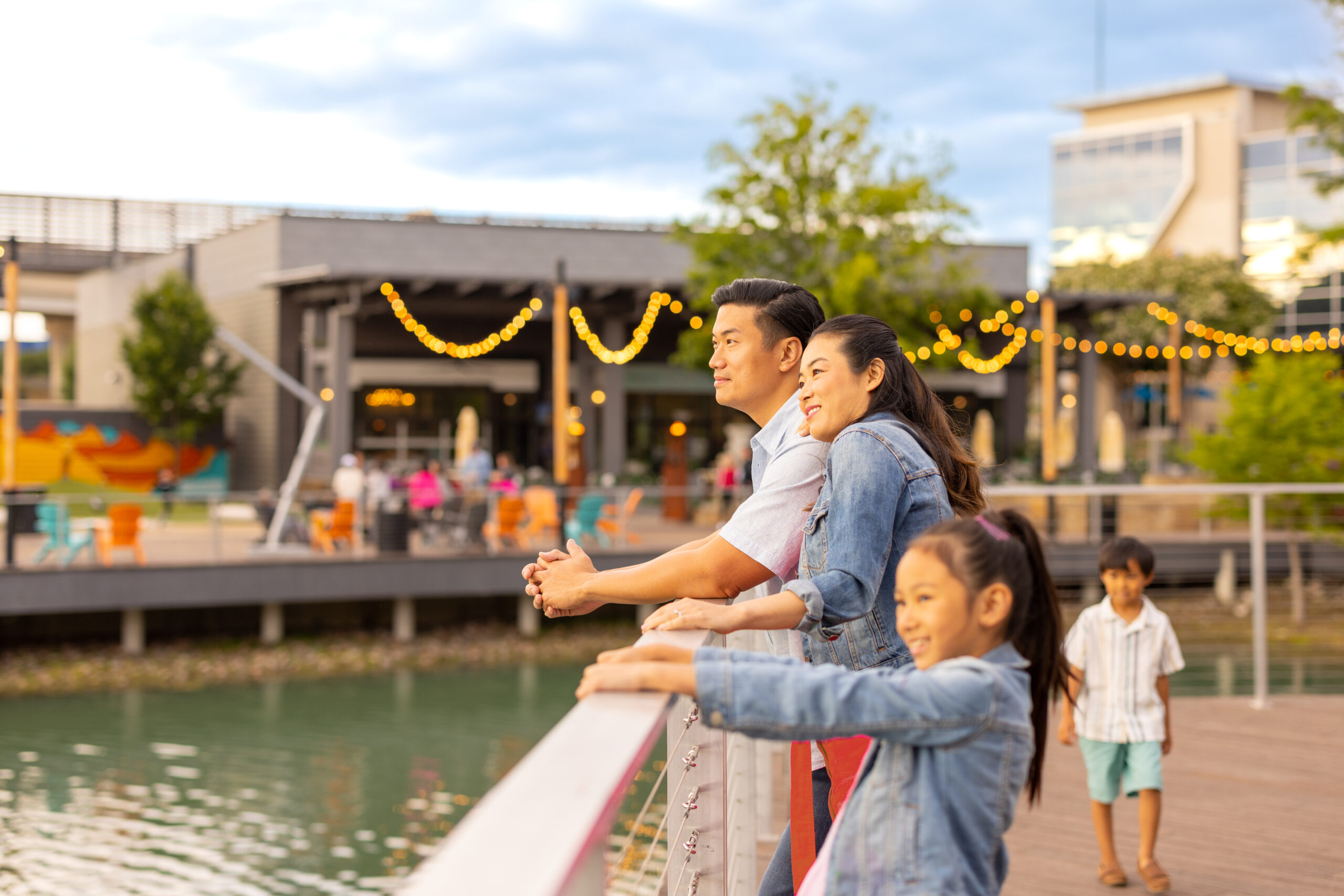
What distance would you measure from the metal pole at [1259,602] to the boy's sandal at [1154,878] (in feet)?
11.3

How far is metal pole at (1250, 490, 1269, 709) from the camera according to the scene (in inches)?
297

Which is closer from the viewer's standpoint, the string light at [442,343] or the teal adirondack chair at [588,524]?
the teal adirondack chair at [588,524]

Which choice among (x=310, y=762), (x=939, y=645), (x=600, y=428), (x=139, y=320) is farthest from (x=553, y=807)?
(x=139, y=320)

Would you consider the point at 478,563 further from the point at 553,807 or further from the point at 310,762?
the point at 553,807

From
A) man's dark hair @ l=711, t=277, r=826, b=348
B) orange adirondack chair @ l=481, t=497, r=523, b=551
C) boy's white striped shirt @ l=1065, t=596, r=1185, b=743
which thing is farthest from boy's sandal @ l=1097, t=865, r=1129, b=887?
A: orange adirondack chair @ l=481, t=497, r=523, b=551

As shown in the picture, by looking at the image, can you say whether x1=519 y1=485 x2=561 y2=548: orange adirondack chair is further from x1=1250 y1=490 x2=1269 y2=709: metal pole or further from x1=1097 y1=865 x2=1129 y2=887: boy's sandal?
x1=1097 y1=865 x2=1129 y2=887: boy's sandal

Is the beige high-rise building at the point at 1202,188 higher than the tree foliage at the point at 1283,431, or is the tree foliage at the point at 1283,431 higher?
the beige high-rise building at the point at 1202,188

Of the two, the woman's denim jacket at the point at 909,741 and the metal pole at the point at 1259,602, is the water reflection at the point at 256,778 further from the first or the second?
the woman's denim jacket at the point at 909,741

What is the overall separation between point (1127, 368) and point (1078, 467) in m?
21.9

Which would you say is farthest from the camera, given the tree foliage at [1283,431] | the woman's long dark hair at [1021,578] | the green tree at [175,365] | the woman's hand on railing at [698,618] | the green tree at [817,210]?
the green tree at [175,365]

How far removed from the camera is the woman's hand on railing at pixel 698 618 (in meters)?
2.07

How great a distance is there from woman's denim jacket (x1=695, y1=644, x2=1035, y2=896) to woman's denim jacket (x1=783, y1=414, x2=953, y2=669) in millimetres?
352

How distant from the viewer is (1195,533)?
20.7 m

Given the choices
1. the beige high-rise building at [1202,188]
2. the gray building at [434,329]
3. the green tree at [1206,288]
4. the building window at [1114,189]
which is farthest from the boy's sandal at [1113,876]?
the building window at [1114,189]
